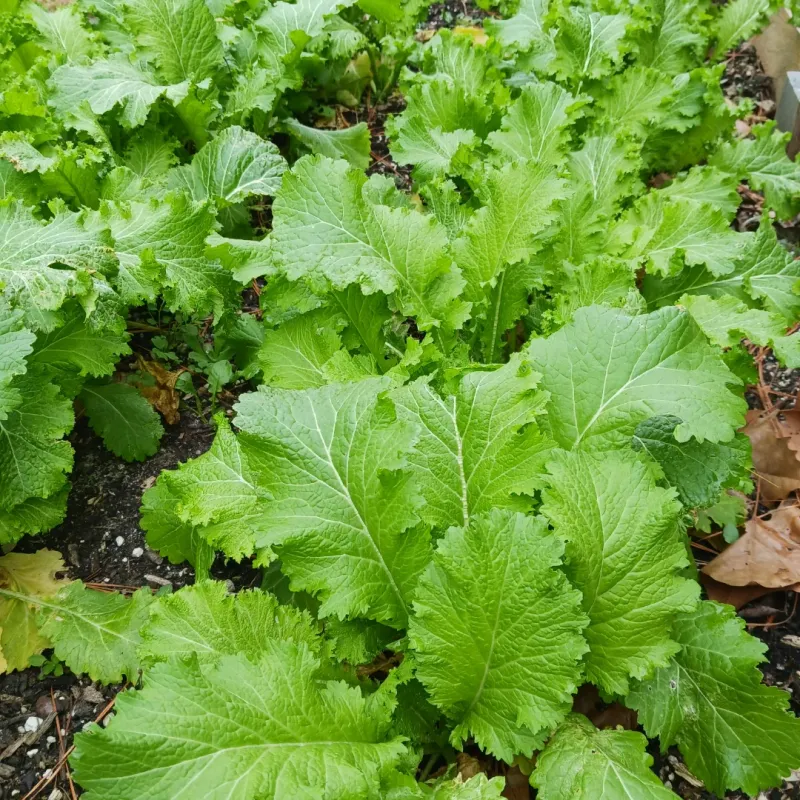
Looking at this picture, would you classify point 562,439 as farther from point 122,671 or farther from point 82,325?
point 82,325

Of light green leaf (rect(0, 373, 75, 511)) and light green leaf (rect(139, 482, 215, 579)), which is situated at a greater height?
light green leaf (rect(0, 373, 75, 511))

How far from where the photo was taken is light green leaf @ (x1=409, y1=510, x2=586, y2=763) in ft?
5.81

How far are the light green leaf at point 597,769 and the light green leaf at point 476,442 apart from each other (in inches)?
23.6

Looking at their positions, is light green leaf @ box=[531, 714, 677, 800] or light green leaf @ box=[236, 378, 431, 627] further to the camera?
light green leaf @ box=[236, 378, 431, 627]

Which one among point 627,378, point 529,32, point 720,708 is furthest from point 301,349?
point 529,32

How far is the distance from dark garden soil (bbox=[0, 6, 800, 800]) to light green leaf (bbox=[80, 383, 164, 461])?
8 centimetres

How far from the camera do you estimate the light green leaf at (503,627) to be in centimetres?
177

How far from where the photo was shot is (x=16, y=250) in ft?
7.63

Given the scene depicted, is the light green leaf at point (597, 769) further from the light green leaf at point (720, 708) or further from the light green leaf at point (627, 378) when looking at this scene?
the light green leaf at point (627, 378)

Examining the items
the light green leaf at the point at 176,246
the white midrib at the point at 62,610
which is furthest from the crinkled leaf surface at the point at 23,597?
the light green leaf at the point at 176,246

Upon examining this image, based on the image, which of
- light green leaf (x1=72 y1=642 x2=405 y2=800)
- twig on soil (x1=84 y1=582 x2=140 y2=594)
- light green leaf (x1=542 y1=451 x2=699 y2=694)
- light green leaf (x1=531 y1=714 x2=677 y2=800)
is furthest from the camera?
twig on soil (x1=84 y1=582 x2=140 y2=594)

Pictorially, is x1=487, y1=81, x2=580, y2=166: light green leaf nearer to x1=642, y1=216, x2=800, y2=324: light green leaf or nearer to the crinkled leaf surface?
x1=642, y1=216, x2=800, y2=324: light green leaf

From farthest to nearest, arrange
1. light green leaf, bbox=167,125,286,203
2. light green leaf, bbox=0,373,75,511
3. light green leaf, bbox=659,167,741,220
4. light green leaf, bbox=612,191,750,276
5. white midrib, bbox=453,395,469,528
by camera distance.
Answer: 1. light green leaf, bbox=659,167,741,220
2. light green leaf, bbox=167,125,286,203
3. light green leaf, bbox=612,191,750,276
4. light green leaf, bbox=0,373,75,511
5. white midrib, bbox=453,395,469,528

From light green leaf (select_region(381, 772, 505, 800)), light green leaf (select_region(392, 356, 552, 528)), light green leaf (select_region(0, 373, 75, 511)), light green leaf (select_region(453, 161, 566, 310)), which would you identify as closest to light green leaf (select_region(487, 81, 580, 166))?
light green leaf (select_region(453, 161, 566, 310))
